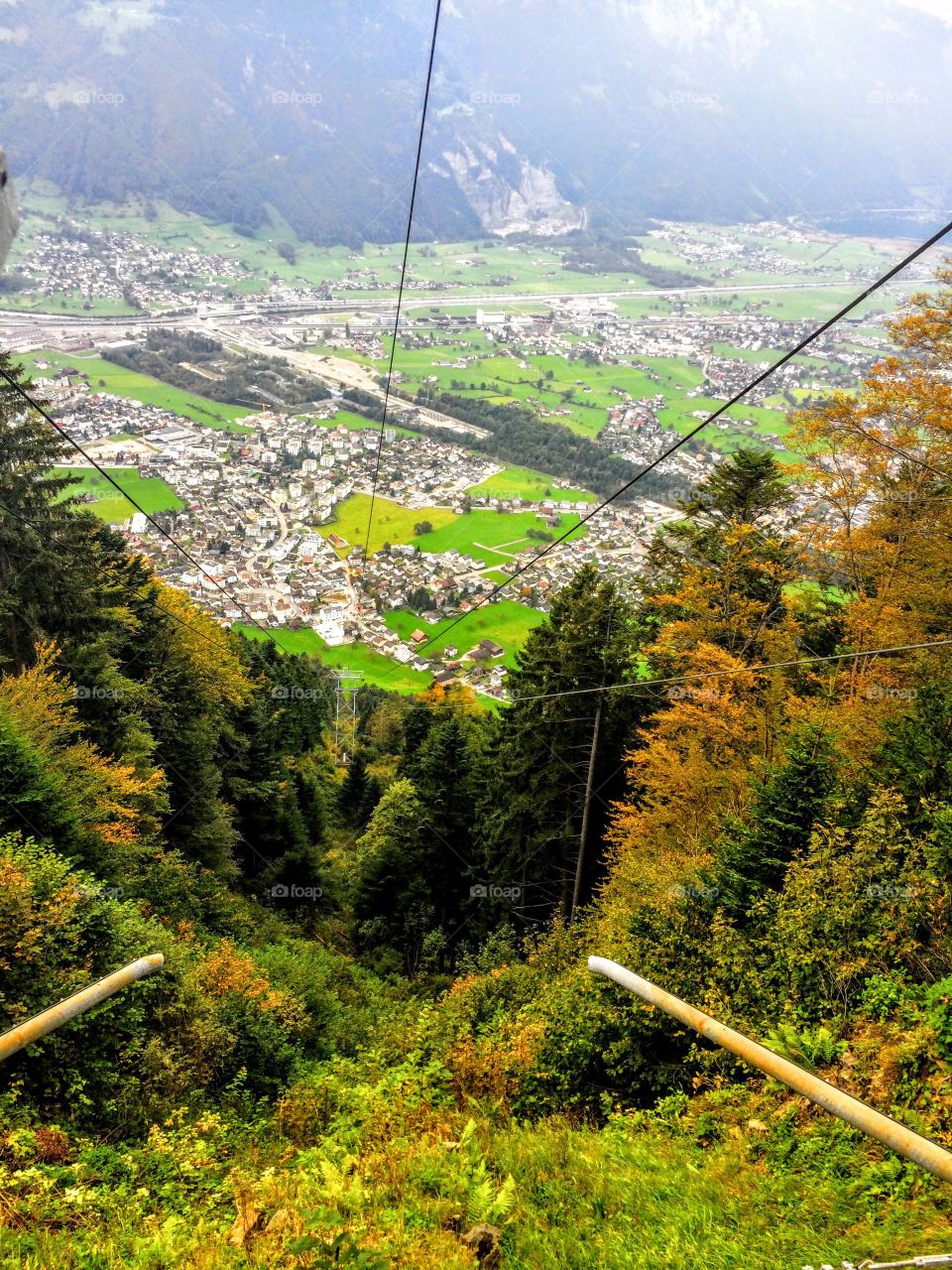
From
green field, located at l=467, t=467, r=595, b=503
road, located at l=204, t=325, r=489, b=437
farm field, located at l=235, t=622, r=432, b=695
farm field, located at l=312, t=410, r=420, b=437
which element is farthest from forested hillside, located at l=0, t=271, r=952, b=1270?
road, located at l=204, t=325, r=489, b=437

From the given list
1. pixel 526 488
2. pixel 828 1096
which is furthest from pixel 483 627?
pixel 828 1096

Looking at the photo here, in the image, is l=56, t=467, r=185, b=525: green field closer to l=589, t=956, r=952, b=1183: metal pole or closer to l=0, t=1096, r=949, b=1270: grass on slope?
l=0, t=1096, r=949, b=1270: grass on slope

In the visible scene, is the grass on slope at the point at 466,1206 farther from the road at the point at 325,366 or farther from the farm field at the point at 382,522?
the road at the point at 325,366

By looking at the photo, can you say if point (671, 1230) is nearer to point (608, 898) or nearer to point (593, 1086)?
point (593, 1086)

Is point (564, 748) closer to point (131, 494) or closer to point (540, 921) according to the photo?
point (540, 921)

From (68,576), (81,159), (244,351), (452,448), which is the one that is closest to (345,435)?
(452,448)
